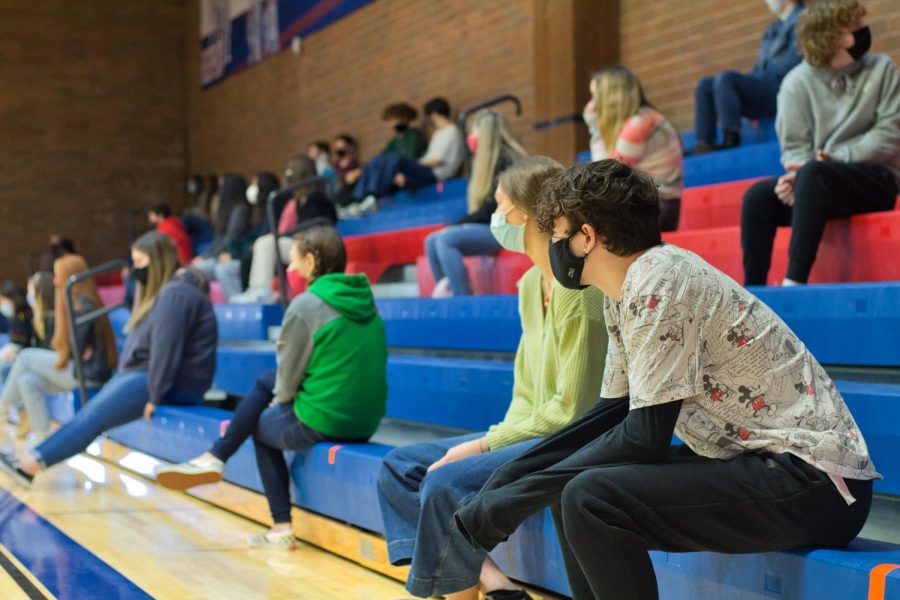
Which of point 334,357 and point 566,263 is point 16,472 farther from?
point 566,263

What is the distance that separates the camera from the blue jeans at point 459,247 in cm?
473

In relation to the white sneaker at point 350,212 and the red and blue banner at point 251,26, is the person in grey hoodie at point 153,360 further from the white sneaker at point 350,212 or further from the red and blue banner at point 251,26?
the red and blue banner at point 251,26

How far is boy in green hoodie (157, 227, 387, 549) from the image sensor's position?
3217 millimetres

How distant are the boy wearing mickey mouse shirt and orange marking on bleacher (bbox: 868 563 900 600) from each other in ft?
0.35

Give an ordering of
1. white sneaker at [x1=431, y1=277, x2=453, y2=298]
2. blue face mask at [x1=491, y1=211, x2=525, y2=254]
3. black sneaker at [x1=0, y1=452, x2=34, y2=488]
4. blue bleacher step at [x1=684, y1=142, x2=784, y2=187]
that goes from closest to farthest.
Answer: blue face mask at [x1=491, y1=211, x2=525, y2=254] < black sneaker at [x1=0, y1=452, x2=34, y2=488] < blue bleacher step at [x1=684, y1=142, x2=784, y2=187] < white sneaker at [x1=431, y1=277, x2=453, y2=298]

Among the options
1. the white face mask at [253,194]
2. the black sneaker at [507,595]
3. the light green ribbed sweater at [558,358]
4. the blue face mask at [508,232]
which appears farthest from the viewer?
the white face mask at [253,194]

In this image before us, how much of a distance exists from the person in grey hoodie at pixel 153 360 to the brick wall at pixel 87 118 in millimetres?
7294

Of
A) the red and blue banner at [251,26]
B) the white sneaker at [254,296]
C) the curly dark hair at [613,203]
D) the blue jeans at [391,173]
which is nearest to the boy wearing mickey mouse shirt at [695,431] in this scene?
the curly dark hair at [613,203]

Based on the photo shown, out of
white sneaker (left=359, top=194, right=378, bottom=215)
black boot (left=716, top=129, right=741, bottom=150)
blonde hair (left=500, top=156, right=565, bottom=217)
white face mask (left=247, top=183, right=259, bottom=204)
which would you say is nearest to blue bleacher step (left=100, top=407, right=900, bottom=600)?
blonde hair (left=500, top=156, right=565, bottom=217)

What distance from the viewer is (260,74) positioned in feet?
35.6

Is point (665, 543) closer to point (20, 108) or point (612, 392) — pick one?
point (612, 392)

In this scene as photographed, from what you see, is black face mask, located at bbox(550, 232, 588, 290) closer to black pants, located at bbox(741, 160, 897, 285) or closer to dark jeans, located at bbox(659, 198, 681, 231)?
black pants, located at bbox(741, 160, 897, 285)

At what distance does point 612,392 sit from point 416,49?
22.5 feet

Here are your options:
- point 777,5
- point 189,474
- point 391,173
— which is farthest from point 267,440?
point 391,173
